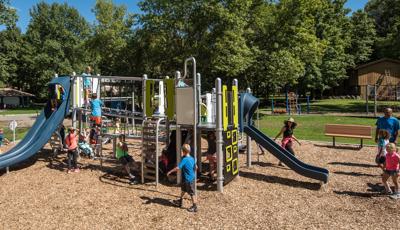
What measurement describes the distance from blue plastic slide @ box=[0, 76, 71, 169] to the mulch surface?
51 centimetres

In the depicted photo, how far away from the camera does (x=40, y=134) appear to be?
10.9 metres

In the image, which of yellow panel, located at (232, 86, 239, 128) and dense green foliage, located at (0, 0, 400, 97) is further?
dense green foliage, located at (0, 0, 400, 97)

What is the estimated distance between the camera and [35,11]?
64312mm

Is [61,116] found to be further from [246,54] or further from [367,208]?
[246,54]

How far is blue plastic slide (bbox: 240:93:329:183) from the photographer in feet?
28.1

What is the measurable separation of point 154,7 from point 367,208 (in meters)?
22.8

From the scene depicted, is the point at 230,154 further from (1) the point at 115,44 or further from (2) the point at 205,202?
(1) the point at 115,44

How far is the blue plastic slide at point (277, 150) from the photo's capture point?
28.1 ft

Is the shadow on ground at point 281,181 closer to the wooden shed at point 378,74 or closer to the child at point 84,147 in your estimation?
the child at point 84,147

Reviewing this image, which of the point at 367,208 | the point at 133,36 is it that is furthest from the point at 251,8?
the point at 367,208

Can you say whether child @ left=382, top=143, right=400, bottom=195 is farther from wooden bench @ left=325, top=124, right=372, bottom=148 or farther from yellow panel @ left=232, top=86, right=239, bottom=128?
wooden bench @ left=325, top=124, right=372, bottom=148

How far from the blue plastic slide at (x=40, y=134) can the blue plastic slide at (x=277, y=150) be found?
579cm

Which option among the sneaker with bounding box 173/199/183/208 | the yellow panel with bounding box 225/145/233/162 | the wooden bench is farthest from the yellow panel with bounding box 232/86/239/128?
the wooden bench

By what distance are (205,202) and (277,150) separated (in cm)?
265
